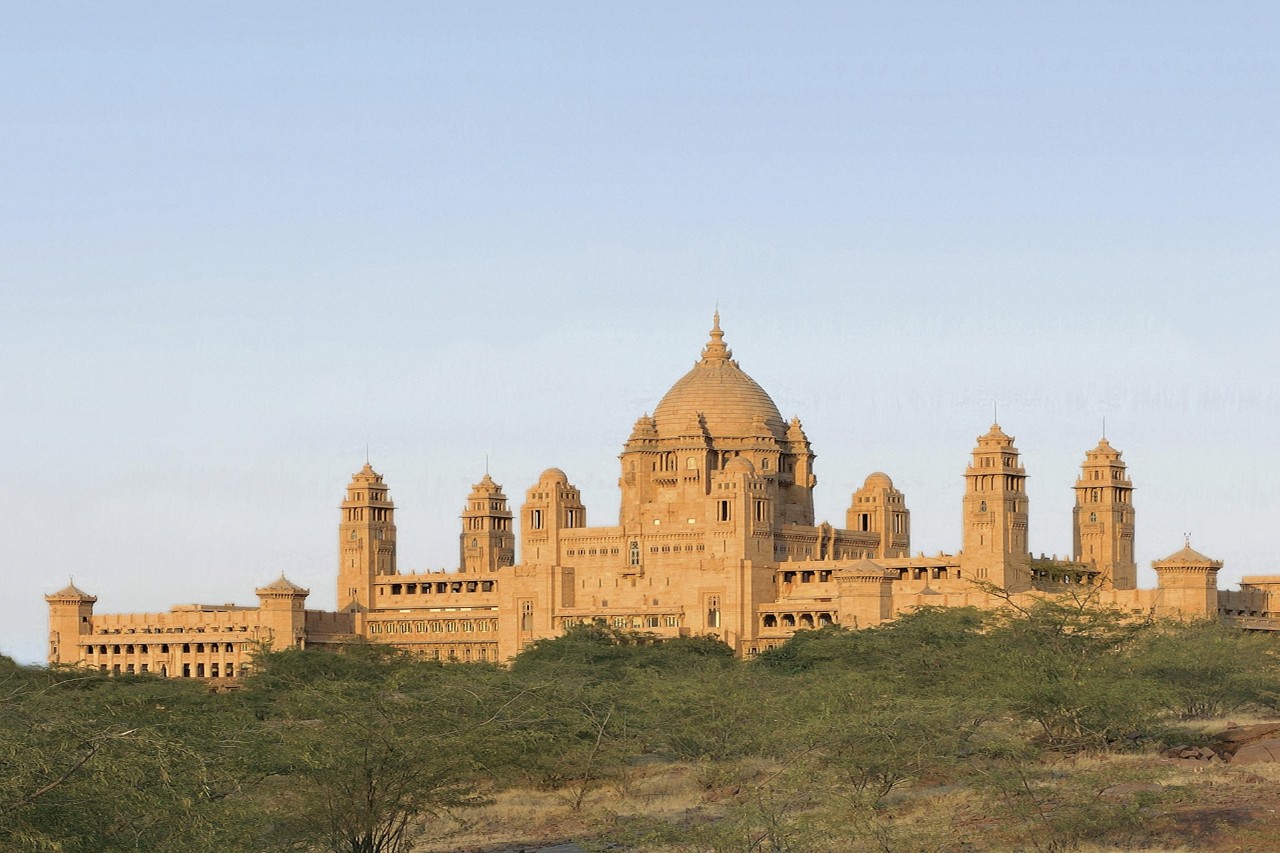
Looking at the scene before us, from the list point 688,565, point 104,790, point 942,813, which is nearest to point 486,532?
point 688,565

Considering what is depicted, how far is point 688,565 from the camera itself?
167 m

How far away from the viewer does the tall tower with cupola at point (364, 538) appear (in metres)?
181

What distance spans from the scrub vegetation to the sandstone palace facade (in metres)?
51.7

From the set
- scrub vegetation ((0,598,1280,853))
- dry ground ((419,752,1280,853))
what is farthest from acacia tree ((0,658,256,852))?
dry ground ((419,752,1280,853))

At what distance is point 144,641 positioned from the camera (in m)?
176

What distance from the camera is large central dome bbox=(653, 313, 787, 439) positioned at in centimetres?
17862

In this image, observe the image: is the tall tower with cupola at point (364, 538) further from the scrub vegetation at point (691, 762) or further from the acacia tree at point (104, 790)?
the acacia tree at point (104, 790)

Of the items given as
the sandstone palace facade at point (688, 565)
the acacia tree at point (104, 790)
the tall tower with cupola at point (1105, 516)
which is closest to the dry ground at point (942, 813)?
the acacia tree at point (104, 790)

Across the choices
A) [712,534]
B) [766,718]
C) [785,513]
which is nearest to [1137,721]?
[766,718]

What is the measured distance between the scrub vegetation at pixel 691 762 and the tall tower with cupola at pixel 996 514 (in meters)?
50.5

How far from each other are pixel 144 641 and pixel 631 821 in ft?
378

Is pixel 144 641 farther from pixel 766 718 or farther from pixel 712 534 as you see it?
pixel 766 718

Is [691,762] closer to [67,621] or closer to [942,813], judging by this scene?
[942,813]

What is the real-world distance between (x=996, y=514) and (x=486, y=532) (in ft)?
144
